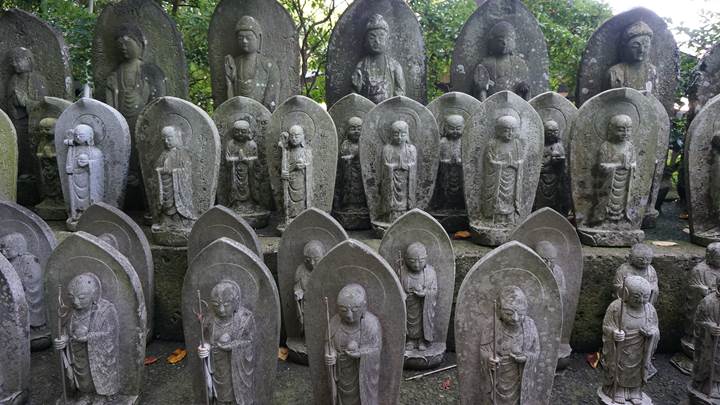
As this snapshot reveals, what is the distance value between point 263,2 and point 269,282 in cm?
493

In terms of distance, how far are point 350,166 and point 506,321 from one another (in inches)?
113

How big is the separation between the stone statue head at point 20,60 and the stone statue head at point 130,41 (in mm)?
1099

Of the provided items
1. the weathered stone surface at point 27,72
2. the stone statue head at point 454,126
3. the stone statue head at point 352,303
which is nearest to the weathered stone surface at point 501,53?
the stone statue head at point 454,126

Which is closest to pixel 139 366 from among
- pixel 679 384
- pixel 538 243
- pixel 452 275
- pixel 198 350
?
pixel 198 350

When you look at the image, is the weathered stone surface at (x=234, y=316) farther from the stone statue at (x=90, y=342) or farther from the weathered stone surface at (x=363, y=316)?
the stone statue at (x=90, y=342)

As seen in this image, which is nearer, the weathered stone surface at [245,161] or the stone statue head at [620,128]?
the stone statue head at [620,128]

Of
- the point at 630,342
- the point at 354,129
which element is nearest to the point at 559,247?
the point at 630,342

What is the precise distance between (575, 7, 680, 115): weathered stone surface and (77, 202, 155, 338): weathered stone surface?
18.4 ft

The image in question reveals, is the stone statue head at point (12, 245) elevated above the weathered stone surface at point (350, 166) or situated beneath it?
situated beneath

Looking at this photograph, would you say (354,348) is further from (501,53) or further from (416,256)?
(501,53)

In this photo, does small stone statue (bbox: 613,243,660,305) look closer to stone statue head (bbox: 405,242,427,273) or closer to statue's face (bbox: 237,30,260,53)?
stone statue head (bbox: 405,242,427,273)

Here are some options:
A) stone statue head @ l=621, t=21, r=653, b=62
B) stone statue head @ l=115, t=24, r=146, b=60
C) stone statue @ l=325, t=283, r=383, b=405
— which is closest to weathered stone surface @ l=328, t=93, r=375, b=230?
stone statue @ l=325, t=283, r=383, b=405

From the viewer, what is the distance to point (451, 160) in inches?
215

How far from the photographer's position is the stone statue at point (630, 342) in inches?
133
